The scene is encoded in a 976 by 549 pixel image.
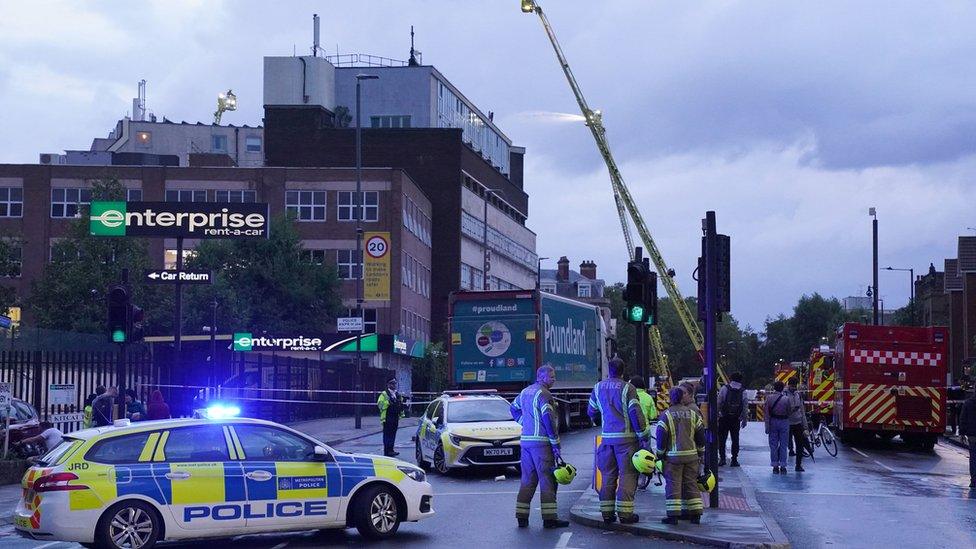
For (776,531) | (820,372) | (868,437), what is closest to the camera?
(776,531)

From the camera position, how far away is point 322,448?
1432 centimetres

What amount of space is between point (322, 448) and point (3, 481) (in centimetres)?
1074

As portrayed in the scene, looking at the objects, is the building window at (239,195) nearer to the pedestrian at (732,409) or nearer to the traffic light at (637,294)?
the pedestrian at (732,409)

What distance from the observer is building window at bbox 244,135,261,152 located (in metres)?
96.4

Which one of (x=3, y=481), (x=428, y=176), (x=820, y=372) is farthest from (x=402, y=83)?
(x=3, y=481)

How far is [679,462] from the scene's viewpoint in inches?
584

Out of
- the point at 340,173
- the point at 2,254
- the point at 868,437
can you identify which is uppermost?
the point at 340,173

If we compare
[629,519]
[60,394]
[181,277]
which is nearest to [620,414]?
[629,519]

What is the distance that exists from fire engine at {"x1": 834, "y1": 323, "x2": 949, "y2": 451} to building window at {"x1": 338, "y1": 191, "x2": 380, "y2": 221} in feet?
137

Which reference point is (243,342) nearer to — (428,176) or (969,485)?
(969,485)

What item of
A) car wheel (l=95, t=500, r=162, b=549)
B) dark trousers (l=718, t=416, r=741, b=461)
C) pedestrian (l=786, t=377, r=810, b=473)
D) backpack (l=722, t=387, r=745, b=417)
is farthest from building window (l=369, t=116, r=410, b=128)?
car wheel (l=95, t=500, r=162, b=549)

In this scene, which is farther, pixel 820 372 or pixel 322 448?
pixel 820 372

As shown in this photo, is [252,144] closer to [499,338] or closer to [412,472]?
[499,338]

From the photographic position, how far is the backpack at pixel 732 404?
949 inches
